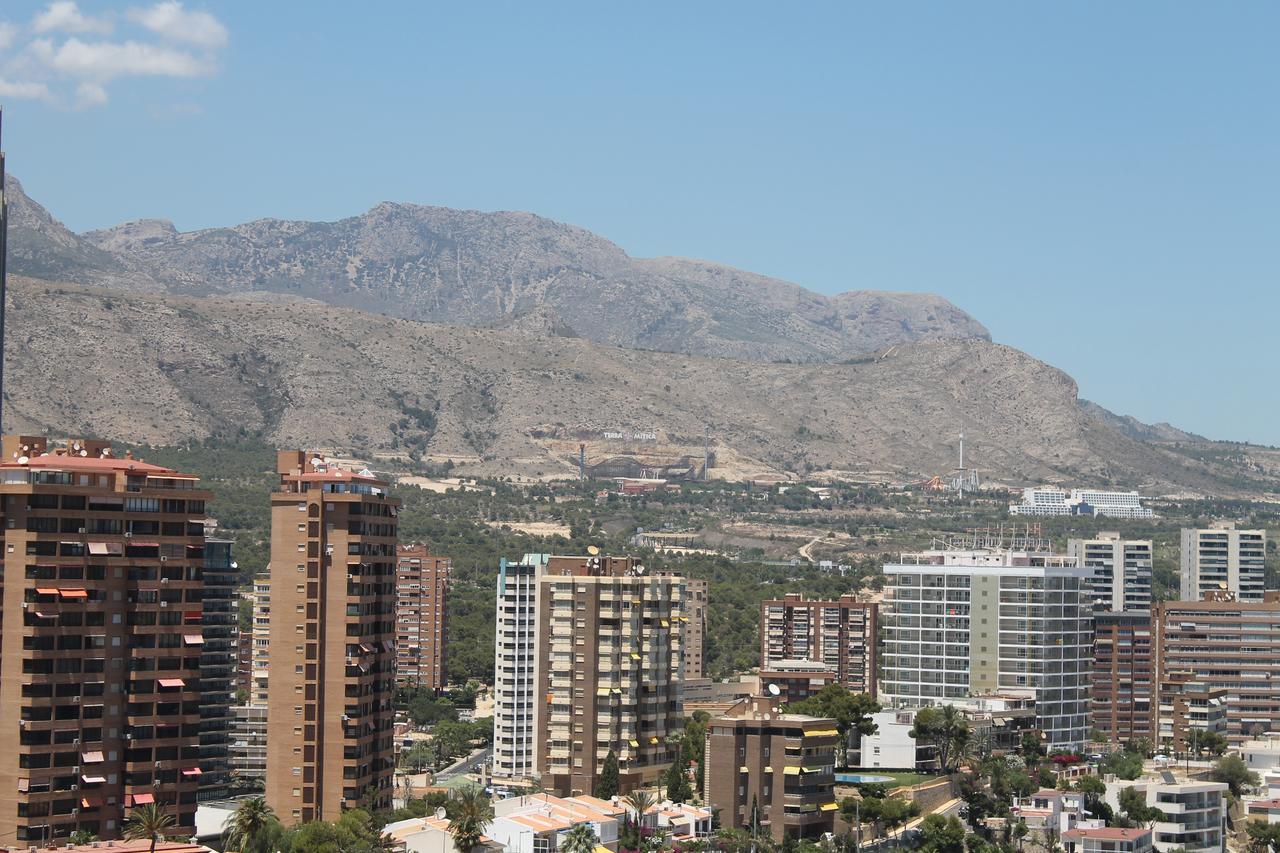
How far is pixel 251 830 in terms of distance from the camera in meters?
89.7

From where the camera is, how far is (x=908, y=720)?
392ft

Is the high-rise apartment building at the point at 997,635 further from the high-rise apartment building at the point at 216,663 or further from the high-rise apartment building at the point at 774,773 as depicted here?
the high-rise apartment building at the point at 216,663

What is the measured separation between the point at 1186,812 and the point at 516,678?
40.7 metres

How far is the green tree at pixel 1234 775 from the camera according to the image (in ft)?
415

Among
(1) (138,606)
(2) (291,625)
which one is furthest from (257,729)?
(1) (138,606)

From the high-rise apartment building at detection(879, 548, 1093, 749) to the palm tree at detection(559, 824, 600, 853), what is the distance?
141ft

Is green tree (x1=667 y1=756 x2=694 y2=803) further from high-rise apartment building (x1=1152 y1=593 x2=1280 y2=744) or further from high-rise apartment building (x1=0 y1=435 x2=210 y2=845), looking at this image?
high-rise apartment building (x1=1152 y1=593 x2=1280 y2=744)

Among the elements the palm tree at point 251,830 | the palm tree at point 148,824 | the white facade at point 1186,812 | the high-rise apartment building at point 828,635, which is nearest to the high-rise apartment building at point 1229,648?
the high-rise apartment building at point 828,635

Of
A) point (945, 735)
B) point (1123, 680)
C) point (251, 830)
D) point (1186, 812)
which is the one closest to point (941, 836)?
point (945, 735)

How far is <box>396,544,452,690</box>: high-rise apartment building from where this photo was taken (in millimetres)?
178875

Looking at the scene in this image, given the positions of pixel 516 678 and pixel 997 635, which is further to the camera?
pixel 997 635

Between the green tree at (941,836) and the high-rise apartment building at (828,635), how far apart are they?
208ft

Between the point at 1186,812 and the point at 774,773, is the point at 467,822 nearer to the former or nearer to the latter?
the point at 774,773

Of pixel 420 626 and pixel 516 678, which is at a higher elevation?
pixel 516 678
